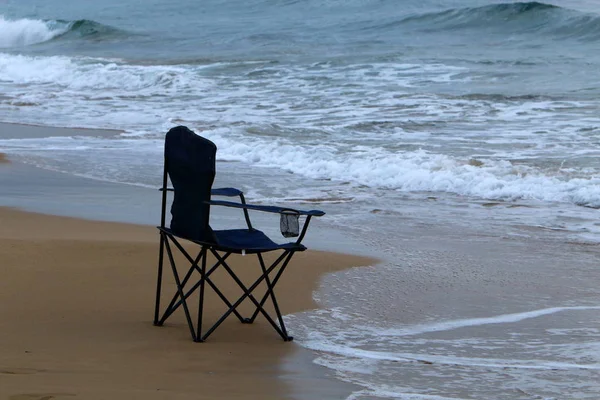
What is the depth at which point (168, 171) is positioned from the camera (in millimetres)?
4141

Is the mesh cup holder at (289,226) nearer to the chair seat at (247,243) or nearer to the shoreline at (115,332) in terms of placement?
the chair seat at (247,243)

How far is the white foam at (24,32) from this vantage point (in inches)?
1371

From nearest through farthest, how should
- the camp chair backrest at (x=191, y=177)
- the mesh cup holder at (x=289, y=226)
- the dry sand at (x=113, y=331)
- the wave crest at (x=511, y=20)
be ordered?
1. the dry sand at (x=113, y=331)
2. the camp chair backrest at (x=191, y=177)
3. the mesh cup holder at (x=289, y=226)
4. the wave crest at (x=511, y=20)

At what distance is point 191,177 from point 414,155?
610cm

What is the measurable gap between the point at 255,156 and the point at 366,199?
2.43m

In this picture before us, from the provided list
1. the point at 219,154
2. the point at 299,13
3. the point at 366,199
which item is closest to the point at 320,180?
the point at 366,199

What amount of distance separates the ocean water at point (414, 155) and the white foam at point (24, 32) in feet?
24.9

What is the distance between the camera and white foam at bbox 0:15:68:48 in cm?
3481

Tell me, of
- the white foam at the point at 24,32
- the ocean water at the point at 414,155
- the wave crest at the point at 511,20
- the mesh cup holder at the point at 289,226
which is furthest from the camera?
the white foam at the point at 24,32

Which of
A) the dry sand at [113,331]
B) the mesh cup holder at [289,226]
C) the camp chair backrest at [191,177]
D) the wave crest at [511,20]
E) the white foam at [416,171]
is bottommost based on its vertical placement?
the dry sand at [113,331]

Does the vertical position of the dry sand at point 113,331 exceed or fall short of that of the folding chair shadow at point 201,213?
it falls short

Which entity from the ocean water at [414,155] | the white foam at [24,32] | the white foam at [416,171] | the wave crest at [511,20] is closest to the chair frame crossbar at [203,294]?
the ocean water at [414,155]

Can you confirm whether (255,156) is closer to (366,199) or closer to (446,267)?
(366,199)

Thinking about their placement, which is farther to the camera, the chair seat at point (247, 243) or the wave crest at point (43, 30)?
the wave crest at point (43, 30)
